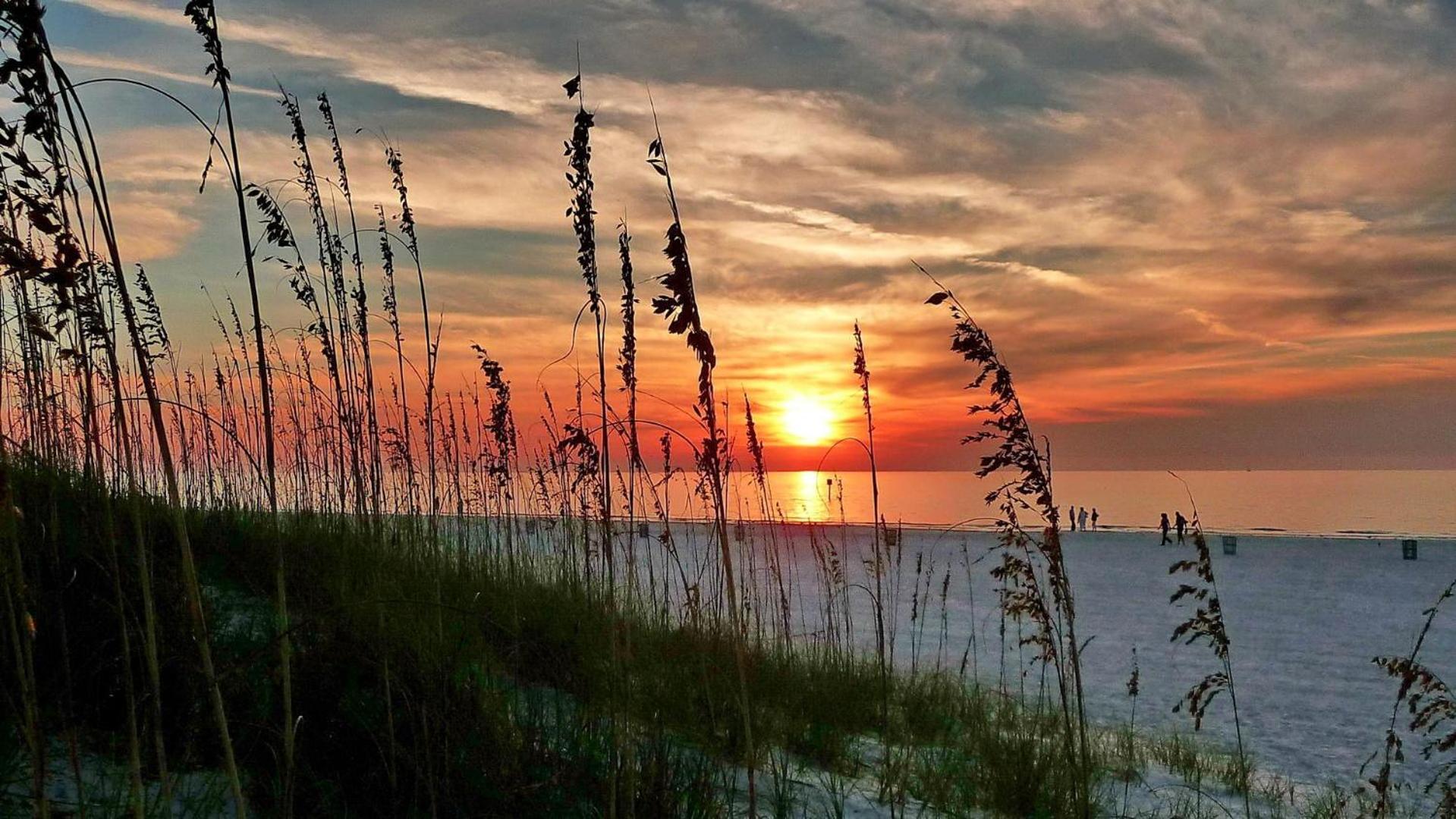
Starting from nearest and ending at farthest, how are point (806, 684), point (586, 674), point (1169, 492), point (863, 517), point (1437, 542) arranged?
point (586, 674) → point (806, 684) → point (1437, 542) → point (863, 517) → point (1169, 492)

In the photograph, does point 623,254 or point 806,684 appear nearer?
point 623,254

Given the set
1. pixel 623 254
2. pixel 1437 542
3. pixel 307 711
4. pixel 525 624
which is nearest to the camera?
pixel 623 254

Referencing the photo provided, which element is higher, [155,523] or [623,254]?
[623,254]

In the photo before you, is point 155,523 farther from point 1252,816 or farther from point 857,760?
point 1252,816

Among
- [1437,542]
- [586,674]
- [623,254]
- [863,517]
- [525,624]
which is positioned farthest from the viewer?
[863,517]

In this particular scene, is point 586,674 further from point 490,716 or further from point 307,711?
point 307,711

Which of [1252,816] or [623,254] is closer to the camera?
[623,254]

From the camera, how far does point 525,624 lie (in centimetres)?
448

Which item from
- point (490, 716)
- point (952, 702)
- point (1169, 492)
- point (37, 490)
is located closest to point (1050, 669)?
point (952, 702)

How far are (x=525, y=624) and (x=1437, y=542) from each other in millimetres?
26500

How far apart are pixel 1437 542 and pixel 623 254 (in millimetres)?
27625

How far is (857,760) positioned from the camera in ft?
13.7

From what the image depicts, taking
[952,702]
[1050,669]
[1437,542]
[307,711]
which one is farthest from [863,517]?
[307,711]

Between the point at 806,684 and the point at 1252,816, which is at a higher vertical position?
the point at 806,684
